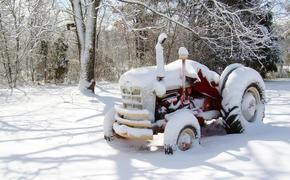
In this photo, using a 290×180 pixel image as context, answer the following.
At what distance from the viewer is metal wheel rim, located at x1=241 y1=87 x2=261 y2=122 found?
591 centimetres

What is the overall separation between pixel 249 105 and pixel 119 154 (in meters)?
2.23

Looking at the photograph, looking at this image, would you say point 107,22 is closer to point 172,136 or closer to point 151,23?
point 151,23

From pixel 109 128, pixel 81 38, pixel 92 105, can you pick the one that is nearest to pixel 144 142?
pixel 109 128

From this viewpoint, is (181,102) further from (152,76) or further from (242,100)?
(242,100)

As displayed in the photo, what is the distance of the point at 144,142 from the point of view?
537 centimetres

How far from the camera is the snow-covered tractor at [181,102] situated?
4.82m

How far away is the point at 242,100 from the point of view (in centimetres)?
588

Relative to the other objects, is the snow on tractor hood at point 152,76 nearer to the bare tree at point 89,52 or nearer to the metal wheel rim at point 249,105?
the metal wheel rim at point 249,105

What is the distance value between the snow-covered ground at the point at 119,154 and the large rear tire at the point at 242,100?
0.18m

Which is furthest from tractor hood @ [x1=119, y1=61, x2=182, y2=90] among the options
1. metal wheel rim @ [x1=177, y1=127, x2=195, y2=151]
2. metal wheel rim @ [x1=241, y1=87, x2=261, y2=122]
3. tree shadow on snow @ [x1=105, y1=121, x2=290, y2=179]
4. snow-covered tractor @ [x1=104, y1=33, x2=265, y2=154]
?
metal wheel rim @ [x1=241, y1=87, x2=261, y2=122]

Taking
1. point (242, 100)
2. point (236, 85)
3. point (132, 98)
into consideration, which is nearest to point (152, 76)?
point (132, 98)

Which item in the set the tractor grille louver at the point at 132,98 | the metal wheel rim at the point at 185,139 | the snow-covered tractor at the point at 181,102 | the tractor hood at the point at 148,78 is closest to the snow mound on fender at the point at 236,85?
the snow-covered tractor at the point at 181,102

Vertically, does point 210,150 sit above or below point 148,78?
below

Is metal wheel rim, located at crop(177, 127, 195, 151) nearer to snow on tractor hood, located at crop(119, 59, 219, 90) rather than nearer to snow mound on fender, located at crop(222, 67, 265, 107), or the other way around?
snow on tractor hood, located at crop(119, 59, 219, 90)
